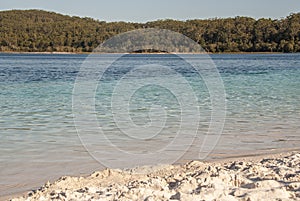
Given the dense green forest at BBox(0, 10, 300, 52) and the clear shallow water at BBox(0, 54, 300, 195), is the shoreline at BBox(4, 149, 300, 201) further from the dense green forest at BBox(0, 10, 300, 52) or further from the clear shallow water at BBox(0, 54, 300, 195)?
the dense green forest at BBox(0, 10, 300, 52)

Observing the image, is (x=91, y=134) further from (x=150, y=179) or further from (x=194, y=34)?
(x=194, y=34)

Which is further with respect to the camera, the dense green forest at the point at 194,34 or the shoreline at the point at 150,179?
the dense green forest at the point at 194,34

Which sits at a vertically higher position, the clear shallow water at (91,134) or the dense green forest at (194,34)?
the dense green forest at (194,34)

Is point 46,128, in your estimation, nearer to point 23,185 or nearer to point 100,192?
point 23,185

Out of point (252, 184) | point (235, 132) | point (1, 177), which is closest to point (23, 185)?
point (1, 177)

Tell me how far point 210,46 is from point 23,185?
13507cm

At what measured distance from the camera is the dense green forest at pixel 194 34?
13538 cm

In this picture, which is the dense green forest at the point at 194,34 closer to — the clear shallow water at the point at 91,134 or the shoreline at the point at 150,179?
the clear shallow water at the point at 91,134

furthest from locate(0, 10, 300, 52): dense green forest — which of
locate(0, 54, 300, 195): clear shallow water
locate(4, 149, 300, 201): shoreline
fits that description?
locate(4, 149, 300, 201): shoreline

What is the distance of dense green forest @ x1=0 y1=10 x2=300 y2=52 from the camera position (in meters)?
135

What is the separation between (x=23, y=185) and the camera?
7766 millimetres

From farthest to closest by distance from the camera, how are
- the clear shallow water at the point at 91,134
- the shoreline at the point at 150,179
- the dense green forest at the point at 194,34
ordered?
the dense green forest at the point at 194,34
the clear shallow water at the point at 91,134
the shoreline at the point at 150,179

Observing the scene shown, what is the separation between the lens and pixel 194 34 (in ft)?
437

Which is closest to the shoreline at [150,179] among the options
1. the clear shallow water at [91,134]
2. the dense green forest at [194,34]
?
the clear shallow water at [91,134]
